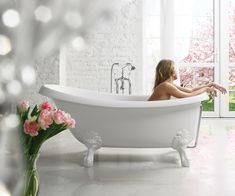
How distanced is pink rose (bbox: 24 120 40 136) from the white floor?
3.50ft

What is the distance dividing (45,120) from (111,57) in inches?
211

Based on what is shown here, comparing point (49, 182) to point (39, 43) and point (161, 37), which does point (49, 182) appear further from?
point (161, 37)

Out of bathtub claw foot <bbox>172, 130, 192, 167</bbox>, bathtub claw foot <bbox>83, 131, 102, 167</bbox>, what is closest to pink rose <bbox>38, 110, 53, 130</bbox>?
bathtub claw foot <bbox>83, 131, 102, 167</bbox>

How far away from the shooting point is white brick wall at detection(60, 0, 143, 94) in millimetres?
6754

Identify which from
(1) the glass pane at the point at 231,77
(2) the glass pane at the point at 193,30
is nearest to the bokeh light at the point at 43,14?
(2) the glass pane at the point at 193,30

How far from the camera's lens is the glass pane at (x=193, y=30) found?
702 centimetres

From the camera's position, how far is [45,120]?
4.76 ft

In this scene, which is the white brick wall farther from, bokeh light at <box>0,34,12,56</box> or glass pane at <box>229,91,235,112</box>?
bokeh light at <box>0,34,12,56</box>

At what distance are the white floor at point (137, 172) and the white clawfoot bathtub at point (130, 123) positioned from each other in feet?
0.63

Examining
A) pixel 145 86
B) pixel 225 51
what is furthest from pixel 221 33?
pixel 145 86

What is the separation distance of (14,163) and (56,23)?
9 centimetres

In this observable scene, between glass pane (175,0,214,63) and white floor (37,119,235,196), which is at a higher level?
glass pane (175,0,214,63)

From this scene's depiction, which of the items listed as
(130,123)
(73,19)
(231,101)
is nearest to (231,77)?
(231,101)

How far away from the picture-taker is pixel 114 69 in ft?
22.1
